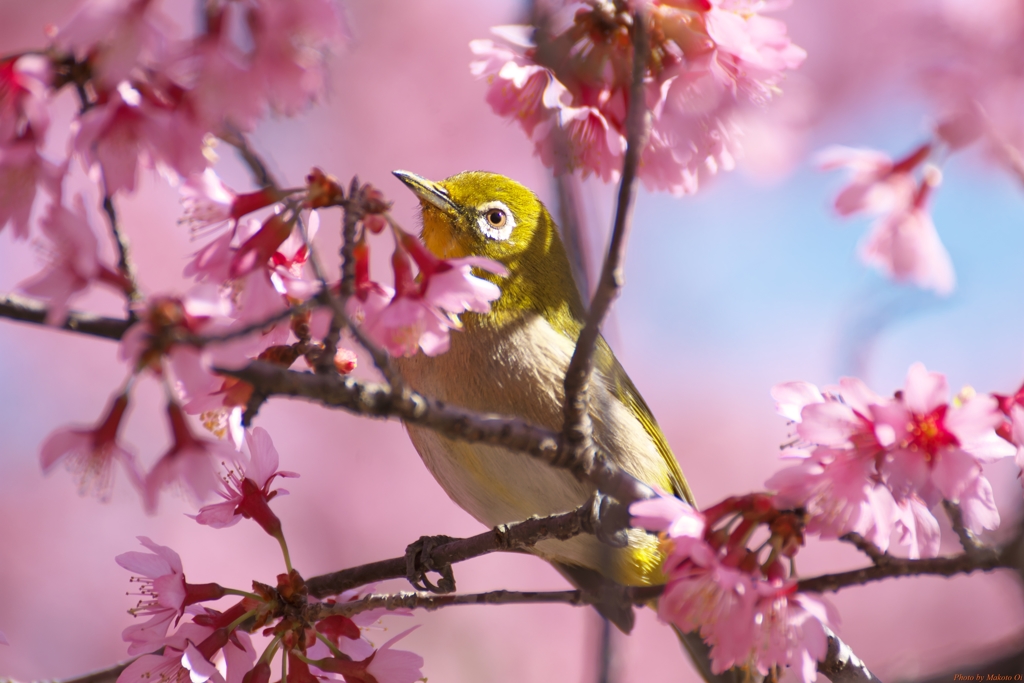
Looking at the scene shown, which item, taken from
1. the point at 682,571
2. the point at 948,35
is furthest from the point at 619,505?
the point at 948,35

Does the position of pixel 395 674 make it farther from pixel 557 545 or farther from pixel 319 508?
pixel 319 508

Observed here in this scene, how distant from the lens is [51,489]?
6.31 meters

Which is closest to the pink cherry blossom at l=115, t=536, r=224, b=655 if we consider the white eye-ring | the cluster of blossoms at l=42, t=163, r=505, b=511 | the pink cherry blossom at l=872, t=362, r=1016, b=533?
the cluster of blossoms at l=42, t=163, r=505, b=511

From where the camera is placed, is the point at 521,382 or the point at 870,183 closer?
the point at 870,183

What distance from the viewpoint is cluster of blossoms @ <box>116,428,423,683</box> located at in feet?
6.27

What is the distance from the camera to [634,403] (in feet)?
10.9

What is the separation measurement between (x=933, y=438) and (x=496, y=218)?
1.89 m

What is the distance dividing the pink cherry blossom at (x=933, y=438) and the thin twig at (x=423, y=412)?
473mm

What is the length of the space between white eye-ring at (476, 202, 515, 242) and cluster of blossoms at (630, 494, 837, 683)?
1.76 metres

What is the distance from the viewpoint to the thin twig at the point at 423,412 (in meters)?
1.30

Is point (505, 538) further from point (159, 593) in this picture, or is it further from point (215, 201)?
point (215, 201)

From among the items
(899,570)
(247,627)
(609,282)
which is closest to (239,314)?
(609,282)

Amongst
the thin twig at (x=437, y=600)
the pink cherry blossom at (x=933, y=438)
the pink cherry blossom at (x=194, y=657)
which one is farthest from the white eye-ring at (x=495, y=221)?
the pink cherry blossom at (x=933, y=438)

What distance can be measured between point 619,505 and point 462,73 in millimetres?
5597
